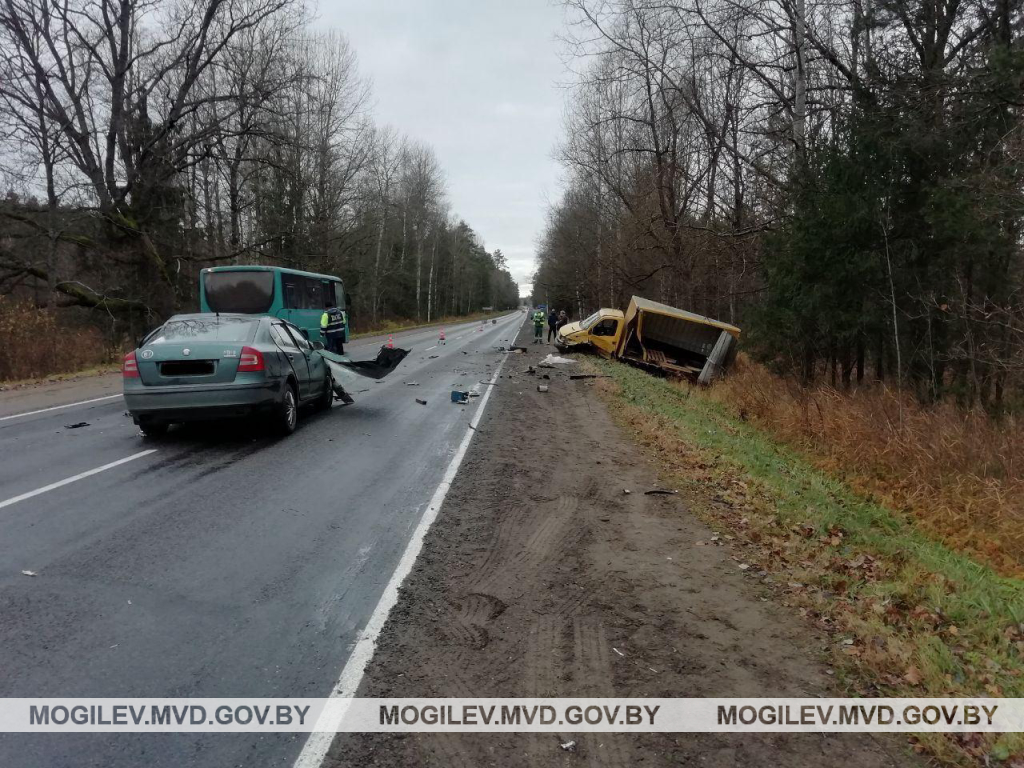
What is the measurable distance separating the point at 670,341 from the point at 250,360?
16.6m

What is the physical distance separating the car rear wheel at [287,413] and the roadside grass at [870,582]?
5.09 m

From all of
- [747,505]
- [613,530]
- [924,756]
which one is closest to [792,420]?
[747,505]

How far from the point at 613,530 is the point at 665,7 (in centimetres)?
1470

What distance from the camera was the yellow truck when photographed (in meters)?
20.2

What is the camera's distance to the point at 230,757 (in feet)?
9.02

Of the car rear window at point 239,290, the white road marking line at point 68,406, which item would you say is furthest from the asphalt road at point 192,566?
the car rear window at point 239,290

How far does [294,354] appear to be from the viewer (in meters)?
10.1

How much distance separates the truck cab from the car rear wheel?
52.1 feet

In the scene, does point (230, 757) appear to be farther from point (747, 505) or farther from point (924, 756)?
point (747, 505)

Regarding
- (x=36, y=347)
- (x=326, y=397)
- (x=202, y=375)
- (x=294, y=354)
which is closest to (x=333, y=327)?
(x=36, y=347)

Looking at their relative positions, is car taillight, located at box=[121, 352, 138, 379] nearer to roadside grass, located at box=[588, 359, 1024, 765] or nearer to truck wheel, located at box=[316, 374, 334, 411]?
truck wheel, located at box=[316, 374, 334, 411]

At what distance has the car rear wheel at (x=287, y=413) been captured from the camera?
9.13m

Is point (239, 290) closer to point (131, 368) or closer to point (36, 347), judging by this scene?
point (36, 347)

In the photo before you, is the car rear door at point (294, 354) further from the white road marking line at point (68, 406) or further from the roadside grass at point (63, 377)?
the roadside grass at point (63, 377)
